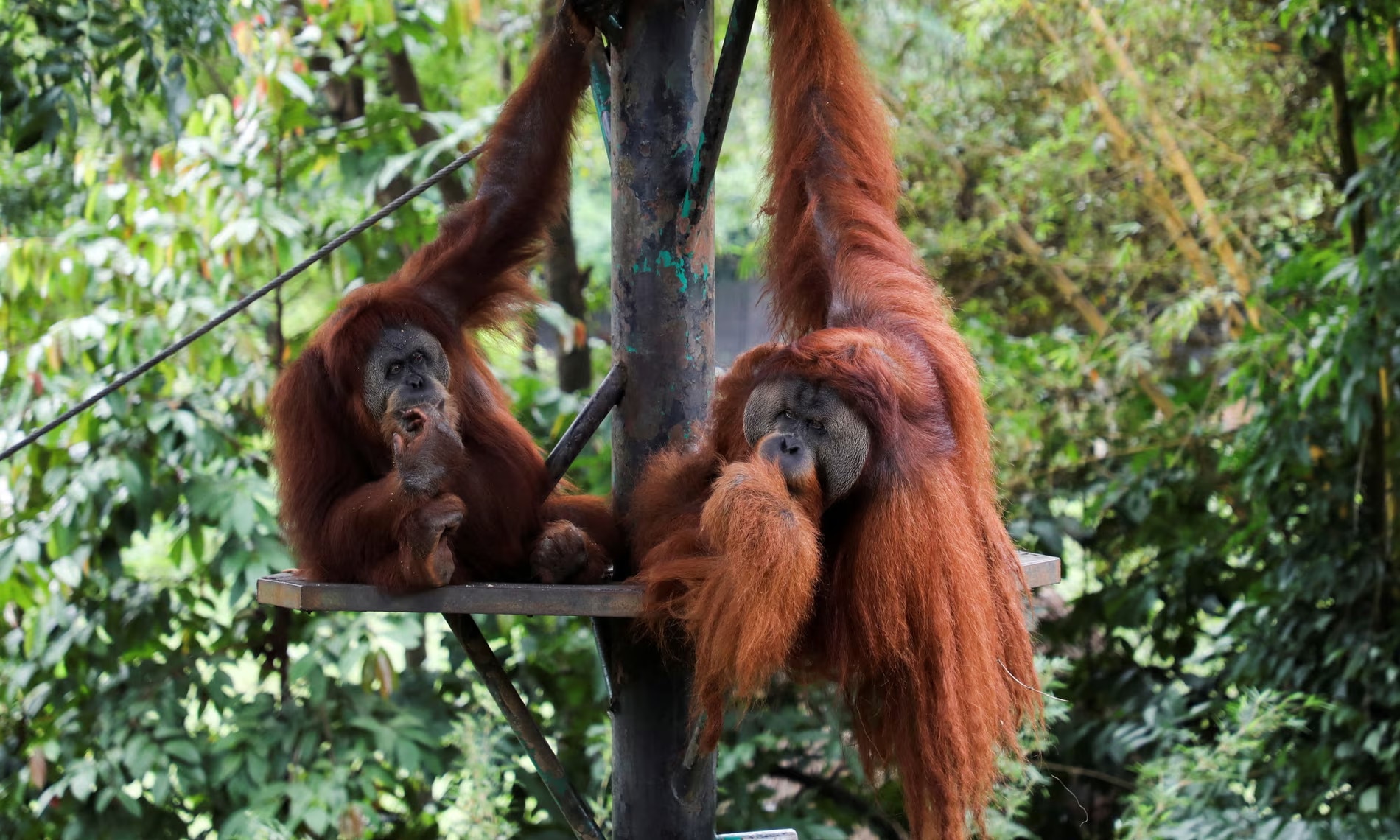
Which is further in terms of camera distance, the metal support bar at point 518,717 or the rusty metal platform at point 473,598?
the metal support bar at point 518,717

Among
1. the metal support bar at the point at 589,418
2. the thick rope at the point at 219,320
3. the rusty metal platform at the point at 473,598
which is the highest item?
the thick rope at the point at 219,320

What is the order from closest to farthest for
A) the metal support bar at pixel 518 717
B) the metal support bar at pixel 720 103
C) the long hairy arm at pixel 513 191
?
the metal support bar at pixel 720 103
the metal support bar at pixel 518 717
the long hairy arm at pixel 513 191

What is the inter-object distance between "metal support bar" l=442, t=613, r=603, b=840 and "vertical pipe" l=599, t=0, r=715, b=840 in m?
0.12

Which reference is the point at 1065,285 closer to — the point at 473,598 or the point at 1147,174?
the point at 1147,174

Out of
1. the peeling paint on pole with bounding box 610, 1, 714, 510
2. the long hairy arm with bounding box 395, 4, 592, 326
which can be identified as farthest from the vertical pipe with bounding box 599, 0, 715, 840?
the long hairy arm with bounding box 395, 4, 592, 326

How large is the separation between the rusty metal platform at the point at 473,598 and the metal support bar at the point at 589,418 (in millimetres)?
351

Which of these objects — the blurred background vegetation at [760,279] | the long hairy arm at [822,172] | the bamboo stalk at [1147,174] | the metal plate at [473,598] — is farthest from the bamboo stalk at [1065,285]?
the metal plate at [473,598]

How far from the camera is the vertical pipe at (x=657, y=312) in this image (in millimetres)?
2127

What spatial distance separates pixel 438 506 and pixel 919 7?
396 centimetres

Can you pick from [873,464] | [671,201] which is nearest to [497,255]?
[671,201]

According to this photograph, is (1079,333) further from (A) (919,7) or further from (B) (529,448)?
(B) (529,448)

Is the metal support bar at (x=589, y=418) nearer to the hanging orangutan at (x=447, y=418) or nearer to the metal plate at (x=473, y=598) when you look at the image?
the hanging orangutan at (x=447, y=418)

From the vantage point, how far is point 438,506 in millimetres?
2041

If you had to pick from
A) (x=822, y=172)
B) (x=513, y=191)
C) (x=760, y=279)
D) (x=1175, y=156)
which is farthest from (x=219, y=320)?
(x=1175, y=156)
